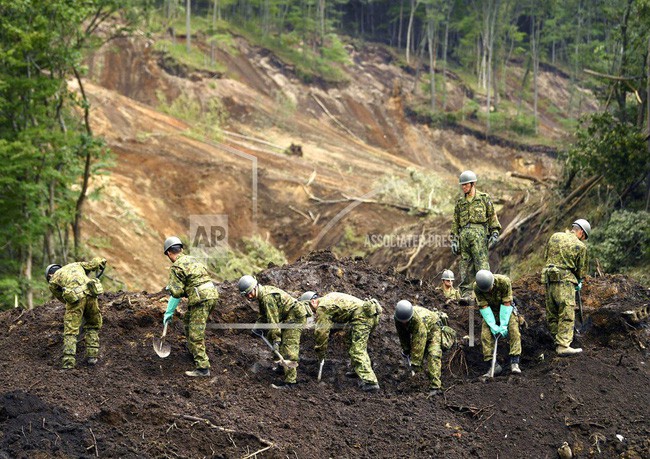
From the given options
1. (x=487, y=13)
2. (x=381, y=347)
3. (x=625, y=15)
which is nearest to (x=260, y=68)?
(x=487, y=13)

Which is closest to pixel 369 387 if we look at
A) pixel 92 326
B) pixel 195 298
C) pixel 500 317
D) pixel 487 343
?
pixel 487 343

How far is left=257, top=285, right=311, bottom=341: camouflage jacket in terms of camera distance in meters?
10.7

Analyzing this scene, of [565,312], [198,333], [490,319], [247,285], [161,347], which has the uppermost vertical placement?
[247,285]

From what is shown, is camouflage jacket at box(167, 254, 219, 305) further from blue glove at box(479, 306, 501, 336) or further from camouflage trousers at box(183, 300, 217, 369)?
blue glove at box(479, 306, 501, 336)

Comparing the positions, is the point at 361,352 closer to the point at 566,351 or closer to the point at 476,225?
the point at 566,351

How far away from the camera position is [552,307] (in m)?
11.3

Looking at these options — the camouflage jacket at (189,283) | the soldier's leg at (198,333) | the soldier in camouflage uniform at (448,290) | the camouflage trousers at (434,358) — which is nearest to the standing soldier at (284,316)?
the camouflage jacket at (189,283)

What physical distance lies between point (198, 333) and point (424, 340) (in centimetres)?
296

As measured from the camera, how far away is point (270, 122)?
42.3 meters

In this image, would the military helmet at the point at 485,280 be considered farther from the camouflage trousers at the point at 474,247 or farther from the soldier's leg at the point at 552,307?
the camouflage trousers at the point at 474,247

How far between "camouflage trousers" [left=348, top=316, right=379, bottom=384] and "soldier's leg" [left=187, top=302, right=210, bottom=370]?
191cm

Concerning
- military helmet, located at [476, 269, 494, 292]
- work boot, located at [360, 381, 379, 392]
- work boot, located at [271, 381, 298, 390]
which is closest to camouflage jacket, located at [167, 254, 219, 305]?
work boot, located at [271, 381, 298, 390]

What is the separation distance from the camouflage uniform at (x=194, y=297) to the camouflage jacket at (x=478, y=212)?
4250 millimetres

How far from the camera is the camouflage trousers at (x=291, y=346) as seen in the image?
1058 centimetres
